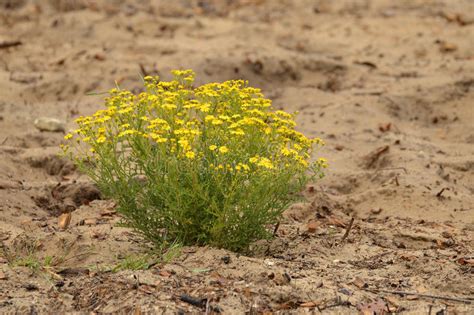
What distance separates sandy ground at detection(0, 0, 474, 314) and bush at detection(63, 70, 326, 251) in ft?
0.57

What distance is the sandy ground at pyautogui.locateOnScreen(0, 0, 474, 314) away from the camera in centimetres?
380

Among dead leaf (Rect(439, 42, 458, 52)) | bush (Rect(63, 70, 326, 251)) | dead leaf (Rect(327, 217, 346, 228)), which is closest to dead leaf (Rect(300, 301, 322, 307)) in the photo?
bush (Rect(63, 70, 326, 251))

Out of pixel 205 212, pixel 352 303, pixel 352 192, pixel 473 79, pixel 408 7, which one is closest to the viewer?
pixel 352 303

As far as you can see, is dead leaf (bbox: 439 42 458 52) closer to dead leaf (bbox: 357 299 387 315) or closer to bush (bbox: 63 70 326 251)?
bush (bbox: 63 70 326 251)

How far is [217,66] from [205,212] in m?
4.40

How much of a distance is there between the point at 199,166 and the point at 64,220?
3.78 ft

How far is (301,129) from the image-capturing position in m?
7.06

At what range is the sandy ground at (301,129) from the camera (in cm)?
380

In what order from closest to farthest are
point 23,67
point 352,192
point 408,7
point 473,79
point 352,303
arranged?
1. point 352,303
2. point 352,192
3. point 473,79
4. point 23,67
5. point 408,7

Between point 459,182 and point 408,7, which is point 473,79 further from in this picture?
point 408,7

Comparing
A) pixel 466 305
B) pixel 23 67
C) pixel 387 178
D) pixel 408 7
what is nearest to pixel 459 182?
pixel 387 178

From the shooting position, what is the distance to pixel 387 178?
5.85 m

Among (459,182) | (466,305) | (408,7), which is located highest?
(466,305)

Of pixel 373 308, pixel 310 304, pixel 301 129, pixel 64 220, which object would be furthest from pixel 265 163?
pixel 301 129
